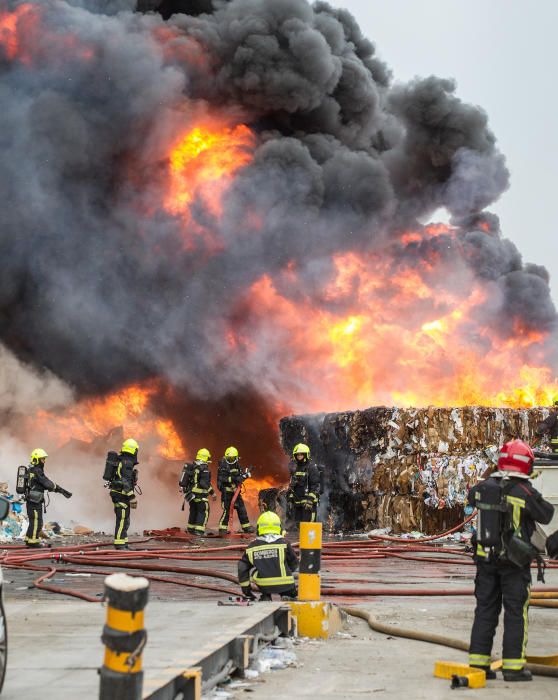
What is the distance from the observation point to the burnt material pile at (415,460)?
1947 cm

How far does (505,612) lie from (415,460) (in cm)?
1476

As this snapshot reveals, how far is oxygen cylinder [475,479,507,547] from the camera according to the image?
5.66 meters

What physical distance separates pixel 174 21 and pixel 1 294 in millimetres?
11629

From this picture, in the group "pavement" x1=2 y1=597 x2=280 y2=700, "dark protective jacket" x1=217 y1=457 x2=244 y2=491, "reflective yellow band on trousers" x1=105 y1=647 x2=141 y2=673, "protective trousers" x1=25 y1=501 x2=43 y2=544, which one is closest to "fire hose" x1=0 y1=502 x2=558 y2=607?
"protective trousers" x1=25 y1=501 x2=43 y2=544

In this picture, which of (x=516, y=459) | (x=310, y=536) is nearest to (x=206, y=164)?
A: (x=310, y=536)

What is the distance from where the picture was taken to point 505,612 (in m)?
5.72

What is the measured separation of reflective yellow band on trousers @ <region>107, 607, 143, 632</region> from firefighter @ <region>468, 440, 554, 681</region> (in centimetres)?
291

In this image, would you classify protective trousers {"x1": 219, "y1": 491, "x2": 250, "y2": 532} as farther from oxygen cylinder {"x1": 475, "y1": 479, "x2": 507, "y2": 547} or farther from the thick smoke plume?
oxygen cylinder {"x1": 475, "y1": 479, "x2": 507, "y2": 547}

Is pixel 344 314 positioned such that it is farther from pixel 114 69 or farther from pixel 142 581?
pixel 142 581

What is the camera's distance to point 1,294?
32.5 m

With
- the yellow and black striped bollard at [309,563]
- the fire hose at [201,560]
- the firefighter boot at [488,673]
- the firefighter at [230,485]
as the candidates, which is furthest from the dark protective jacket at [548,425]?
the firefighter boot at [488,673]

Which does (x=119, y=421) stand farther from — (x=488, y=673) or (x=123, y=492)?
(x=488, y=673)

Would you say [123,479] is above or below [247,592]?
above

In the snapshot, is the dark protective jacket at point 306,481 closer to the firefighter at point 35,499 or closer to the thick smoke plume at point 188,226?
the firefighter at point 35,499
